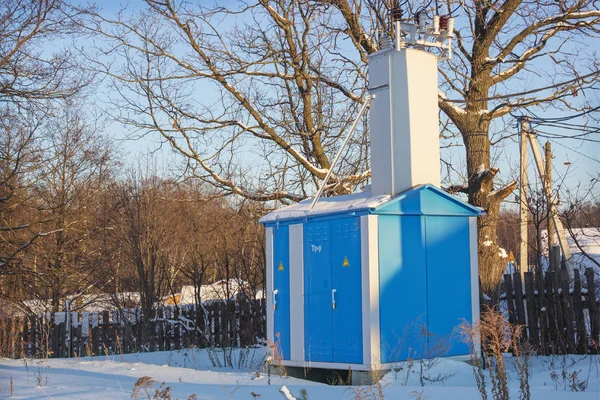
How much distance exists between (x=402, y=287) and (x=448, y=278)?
836 mm

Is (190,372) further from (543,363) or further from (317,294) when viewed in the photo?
(543,363)

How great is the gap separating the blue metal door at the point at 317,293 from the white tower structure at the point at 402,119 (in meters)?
1.00

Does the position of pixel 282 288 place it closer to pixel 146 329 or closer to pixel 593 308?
pixel 593 308

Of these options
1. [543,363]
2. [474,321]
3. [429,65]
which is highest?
[429,65]

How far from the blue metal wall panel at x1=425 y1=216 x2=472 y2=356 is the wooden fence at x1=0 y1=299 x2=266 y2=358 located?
4.99 metres

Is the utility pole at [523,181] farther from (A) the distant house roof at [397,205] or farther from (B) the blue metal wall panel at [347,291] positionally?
(B) the blue metal wall panel at [347,291]

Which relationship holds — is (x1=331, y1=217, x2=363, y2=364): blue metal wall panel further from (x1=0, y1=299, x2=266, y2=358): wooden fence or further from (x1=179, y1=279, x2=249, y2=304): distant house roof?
(x1=179, y1=279, x2=249, y2=304): distant house roof

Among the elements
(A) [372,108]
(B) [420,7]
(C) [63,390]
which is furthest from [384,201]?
(B) [420,7]

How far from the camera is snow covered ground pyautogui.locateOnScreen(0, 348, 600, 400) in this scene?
266 inches

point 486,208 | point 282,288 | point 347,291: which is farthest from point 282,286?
point 486,208

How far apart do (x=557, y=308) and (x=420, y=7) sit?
6238 millimetres

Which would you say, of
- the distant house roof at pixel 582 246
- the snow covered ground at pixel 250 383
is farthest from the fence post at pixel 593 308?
the snow covered ground at pixel 250 383

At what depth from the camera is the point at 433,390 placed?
267 inches

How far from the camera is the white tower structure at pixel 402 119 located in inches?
373
